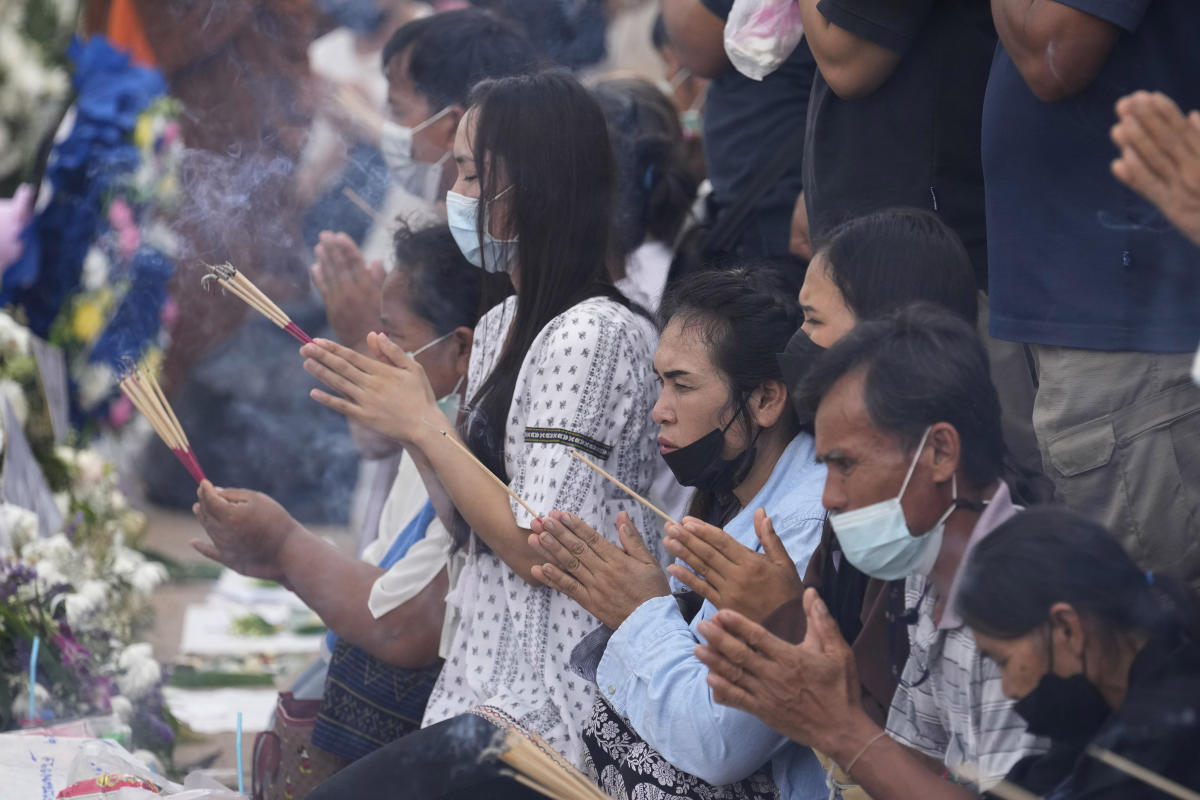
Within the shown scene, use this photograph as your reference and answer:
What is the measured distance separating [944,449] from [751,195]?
1745mm

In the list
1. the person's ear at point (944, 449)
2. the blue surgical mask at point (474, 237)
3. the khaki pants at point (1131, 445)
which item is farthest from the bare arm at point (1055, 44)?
the blue surgical mask at point (474, 237)

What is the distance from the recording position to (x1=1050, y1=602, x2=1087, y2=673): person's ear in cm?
179

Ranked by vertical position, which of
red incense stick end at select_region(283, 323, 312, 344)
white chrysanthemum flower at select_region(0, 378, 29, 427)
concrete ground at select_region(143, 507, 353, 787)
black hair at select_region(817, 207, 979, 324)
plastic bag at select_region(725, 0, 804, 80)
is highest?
plastic bag at select_region(725, 0, 804, 80)

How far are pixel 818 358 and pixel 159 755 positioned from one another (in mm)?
2514

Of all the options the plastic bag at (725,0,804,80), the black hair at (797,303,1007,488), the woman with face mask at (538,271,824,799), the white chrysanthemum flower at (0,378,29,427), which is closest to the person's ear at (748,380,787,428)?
the woman with face mask at (538,271,824,799)

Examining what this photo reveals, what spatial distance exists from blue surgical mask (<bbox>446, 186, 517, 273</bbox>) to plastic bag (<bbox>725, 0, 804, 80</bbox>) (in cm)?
62

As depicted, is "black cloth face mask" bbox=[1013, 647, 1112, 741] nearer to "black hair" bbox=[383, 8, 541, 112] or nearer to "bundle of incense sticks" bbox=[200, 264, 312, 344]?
"bundle of incense sticks" bbox=[200, 264, 312, 344]

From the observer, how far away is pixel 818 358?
84.9 inches

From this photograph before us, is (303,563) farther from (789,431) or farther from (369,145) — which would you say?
(369,145)

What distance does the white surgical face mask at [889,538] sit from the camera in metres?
1.99

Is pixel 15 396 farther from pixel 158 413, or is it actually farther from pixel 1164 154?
pixel 1164 154

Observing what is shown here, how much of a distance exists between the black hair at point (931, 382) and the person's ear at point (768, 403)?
1.79ft

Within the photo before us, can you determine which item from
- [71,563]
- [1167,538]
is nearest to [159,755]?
[71,563]

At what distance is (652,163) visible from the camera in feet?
14.2
